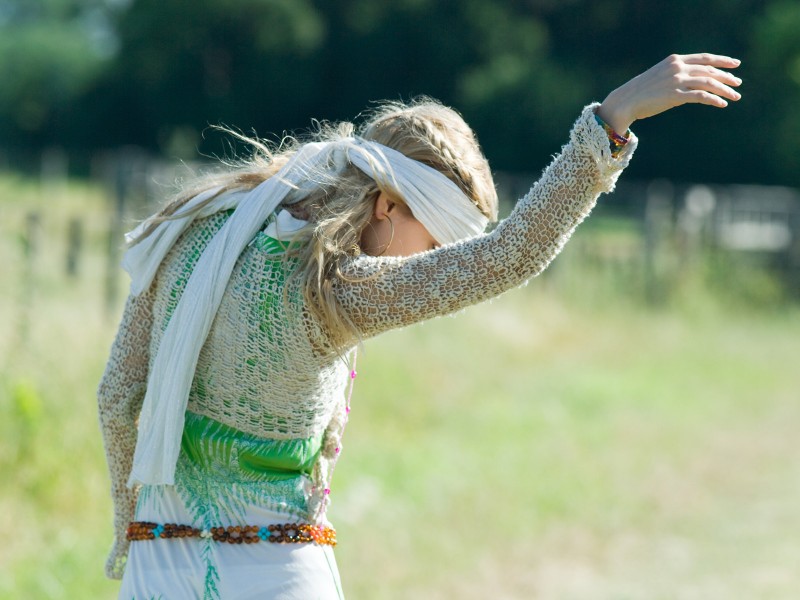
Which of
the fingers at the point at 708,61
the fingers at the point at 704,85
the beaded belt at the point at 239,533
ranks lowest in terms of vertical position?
the beaded belt at the point at 239,533

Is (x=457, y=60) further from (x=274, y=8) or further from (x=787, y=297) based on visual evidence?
(x=787, y=297)

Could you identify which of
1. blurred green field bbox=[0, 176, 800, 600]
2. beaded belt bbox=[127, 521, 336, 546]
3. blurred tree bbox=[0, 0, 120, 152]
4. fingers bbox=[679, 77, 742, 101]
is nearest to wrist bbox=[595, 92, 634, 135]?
fingers bbox=[679, 77, 742, 101]

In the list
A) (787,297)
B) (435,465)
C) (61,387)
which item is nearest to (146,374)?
(61,387)

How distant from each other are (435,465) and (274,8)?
144ft

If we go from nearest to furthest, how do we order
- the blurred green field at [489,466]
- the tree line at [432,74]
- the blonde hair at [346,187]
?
the blonde hair at [346,187] < the blurred green field at [489,466] < the tree line at [432,74]

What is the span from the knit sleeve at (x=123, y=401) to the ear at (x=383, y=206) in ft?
1.69

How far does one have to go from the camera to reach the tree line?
1529 inches

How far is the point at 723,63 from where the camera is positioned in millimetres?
2135

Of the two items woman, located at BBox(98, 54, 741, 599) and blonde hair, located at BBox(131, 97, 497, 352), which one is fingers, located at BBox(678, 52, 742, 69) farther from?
blonde hair, located at BBox(131, 97, 497, 352)

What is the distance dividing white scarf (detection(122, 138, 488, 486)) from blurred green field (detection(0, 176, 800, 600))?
252cm

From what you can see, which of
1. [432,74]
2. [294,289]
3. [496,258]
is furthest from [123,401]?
[432,74]

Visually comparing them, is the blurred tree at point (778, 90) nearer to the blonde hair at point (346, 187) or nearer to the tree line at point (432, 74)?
the tree line at point (432, 74)

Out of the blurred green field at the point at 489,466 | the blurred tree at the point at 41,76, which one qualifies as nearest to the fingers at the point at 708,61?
the blurred green field at the point at 489,466

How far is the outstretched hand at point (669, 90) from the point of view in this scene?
6.84ft
